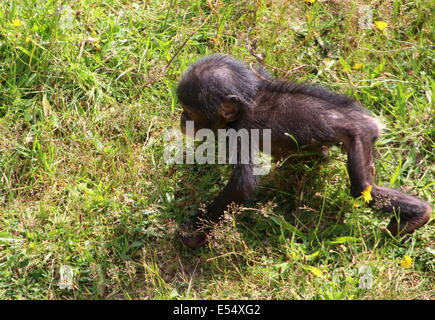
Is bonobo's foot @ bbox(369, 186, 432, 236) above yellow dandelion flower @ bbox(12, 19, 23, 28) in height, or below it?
below

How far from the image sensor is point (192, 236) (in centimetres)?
557

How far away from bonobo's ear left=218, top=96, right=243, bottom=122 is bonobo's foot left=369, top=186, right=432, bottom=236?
1.39m

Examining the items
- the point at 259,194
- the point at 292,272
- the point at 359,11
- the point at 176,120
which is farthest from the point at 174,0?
the point at 292,272

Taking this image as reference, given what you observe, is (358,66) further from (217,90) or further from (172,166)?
(172,166)

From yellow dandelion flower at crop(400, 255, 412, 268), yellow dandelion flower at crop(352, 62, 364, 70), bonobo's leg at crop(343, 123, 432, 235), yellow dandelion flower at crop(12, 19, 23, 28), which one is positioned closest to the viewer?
yellow dandelion flower at crop(400, 255, 412, 268)

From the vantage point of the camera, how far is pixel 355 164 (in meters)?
5.33

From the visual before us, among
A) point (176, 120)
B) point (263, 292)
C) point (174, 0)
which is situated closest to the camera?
point (263, 292)

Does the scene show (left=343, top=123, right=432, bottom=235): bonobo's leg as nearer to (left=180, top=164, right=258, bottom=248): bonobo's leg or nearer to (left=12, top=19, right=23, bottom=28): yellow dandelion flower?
(left=180, top=164, right=258, bottom=248): bonobo's leg

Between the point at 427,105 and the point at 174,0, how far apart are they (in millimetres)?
3026

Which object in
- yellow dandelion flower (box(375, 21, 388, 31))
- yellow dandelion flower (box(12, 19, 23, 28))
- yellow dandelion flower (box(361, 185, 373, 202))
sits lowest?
yellow dandelion flower (box(361, 185, 373, 202))

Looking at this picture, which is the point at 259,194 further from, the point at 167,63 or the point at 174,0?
the point at 174,0

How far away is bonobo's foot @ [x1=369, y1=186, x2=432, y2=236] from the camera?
5.34m

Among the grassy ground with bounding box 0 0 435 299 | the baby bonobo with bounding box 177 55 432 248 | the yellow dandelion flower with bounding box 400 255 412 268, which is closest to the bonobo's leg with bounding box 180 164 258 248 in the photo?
the baby bonobo with bounding box 177 55 432 248

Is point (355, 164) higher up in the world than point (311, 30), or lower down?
lower down
